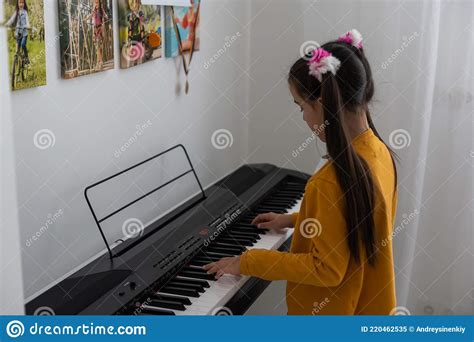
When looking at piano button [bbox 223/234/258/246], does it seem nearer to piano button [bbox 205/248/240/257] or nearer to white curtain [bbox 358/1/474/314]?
piano button [bbox 205/248/240/257]

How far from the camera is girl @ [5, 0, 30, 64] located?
1.51m

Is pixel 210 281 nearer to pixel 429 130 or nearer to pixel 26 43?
pixel 26 43

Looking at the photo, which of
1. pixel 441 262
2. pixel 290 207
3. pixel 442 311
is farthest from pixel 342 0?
pixel 442 311

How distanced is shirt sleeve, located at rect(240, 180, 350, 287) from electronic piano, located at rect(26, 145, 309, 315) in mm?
138

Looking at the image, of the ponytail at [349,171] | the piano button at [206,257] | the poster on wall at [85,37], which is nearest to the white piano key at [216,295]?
the piano button at [206,257]

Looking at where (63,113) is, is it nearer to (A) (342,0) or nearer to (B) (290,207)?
(B) (290,207)

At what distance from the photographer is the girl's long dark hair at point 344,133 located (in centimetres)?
156

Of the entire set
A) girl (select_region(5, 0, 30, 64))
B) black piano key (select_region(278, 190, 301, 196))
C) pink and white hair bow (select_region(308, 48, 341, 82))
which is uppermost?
girl (select_region(5, 0, 30, 64))

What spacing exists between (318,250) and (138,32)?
0.82 metres

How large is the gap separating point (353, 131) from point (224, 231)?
53 cm

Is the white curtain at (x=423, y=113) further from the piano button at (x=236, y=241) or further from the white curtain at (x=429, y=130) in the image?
the piano button at (x=236, y=241)

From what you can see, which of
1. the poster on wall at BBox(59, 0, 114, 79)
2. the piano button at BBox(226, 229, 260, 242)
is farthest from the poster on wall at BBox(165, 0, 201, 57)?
the piano button at BBox(226, 229, 260, 242)

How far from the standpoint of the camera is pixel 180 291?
5.52 feet

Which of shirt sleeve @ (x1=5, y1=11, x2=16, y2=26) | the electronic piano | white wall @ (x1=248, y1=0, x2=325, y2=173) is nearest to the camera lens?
shirt sleeve @ (x1=5, y1=11, x2=16, y2=26)
